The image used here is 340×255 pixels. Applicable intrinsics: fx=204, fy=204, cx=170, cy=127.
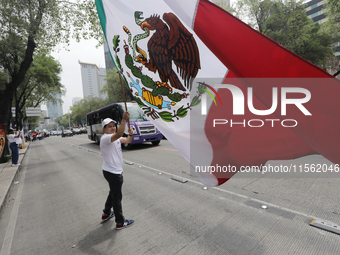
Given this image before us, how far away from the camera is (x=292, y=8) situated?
20656 mm

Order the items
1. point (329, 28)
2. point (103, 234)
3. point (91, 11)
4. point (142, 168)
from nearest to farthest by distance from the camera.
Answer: point (103, 234)
point (142, 168)
point (91, 11)
point (329, 28)

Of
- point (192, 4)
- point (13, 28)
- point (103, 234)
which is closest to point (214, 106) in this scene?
point (192, 4)

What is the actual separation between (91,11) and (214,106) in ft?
48.2

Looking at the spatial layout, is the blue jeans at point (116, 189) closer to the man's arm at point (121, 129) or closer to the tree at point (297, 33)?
the man's arm at point (121, 129)

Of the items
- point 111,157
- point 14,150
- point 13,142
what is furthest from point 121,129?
point 14,150

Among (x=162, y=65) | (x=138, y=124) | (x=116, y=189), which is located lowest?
(x=116, y=189)

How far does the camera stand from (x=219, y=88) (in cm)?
230

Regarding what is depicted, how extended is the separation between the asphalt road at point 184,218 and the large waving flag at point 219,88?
1.24m

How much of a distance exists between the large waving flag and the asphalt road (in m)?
1.24

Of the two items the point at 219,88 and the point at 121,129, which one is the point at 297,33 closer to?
the point at 219,88

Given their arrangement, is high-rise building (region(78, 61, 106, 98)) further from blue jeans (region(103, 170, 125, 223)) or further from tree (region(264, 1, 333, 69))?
blue jeans (region(103, 170, 125, 223))

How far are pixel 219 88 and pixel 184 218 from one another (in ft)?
7.97

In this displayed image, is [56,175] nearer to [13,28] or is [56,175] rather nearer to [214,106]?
[214,106]

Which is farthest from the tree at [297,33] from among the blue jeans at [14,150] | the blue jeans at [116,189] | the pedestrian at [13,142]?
the blue jeans at [14,150]
